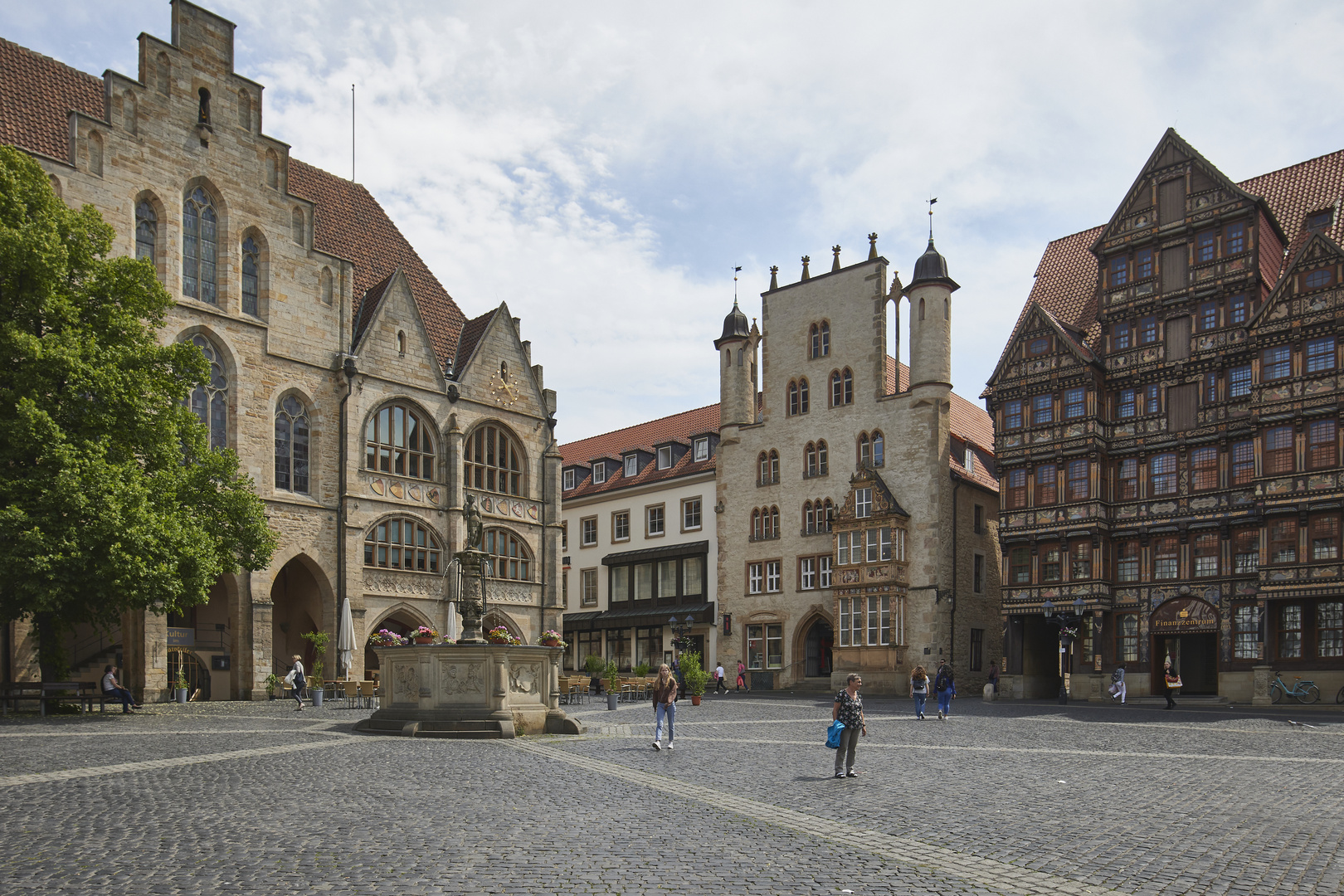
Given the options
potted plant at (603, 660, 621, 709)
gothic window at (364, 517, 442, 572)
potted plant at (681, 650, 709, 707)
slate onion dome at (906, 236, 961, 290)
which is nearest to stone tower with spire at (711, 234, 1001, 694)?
slate onion dome at (906, 236, 961, 290)

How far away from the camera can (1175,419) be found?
135ft

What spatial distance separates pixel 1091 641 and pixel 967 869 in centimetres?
3460

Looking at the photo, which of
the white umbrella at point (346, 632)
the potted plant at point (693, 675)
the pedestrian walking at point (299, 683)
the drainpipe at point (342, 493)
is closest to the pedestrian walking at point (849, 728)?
the pedestrian walking at point (299, 683)

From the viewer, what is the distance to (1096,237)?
50188 millimetres

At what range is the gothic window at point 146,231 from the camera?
36.0 metres

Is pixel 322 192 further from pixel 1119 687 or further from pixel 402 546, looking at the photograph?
pixel 1119 687

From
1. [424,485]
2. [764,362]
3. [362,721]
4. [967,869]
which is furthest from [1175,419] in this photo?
[967,869]

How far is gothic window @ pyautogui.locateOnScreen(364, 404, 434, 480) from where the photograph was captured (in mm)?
41719

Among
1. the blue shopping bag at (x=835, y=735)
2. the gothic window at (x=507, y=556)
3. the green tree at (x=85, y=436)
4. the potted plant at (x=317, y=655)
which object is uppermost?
the green tree at (x=85, y=436)

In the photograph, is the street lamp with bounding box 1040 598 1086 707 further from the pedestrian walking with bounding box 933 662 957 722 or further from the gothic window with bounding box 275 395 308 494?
the gothic window with bounding box 275 395 308 494

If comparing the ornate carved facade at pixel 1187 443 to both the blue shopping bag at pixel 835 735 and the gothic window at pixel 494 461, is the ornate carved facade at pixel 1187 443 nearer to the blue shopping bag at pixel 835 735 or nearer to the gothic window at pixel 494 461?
the gothic window at pixel 494 461

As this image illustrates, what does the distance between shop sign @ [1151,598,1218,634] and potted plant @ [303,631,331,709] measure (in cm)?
2789

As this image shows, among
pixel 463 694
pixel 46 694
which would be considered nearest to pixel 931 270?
pixel 463 694

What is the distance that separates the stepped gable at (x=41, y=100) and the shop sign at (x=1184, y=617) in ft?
125
